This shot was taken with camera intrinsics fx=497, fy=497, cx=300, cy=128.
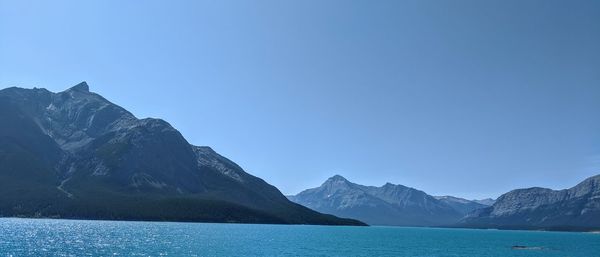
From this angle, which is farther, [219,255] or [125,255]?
[219,255]

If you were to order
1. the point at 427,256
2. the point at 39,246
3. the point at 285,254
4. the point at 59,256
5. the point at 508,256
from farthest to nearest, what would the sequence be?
1. the point at 508,256
2. the point at 427,256
3. the point at 285,254
4. the point at 39,246
5. the point at 59,256

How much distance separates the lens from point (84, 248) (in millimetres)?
122125

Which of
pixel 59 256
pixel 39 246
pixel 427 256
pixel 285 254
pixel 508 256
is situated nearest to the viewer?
pixel 59 256

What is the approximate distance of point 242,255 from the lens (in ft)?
405

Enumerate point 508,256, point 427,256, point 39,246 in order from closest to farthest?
point 39,246, point 427,256, point 508,256

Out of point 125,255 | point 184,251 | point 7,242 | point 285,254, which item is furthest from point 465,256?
point 7,242

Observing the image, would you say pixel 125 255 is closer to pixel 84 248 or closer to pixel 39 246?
pixel 84 248

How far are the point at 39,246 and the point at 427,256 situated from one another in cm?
10565

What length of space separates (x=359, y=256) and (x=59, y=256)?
7588cm

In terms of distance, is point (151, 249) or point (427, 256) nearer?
point (151, 249)

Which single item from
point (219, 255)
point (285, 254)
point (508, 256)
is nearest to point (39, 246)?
point (219, 255)

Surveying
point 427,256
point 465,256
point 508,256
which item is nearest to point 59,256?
point 427,256

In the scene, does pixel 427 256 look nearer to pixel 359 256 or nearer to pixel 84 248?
pixel 359 256

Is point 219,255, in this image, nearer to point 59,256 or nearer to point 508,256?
point 59,256
